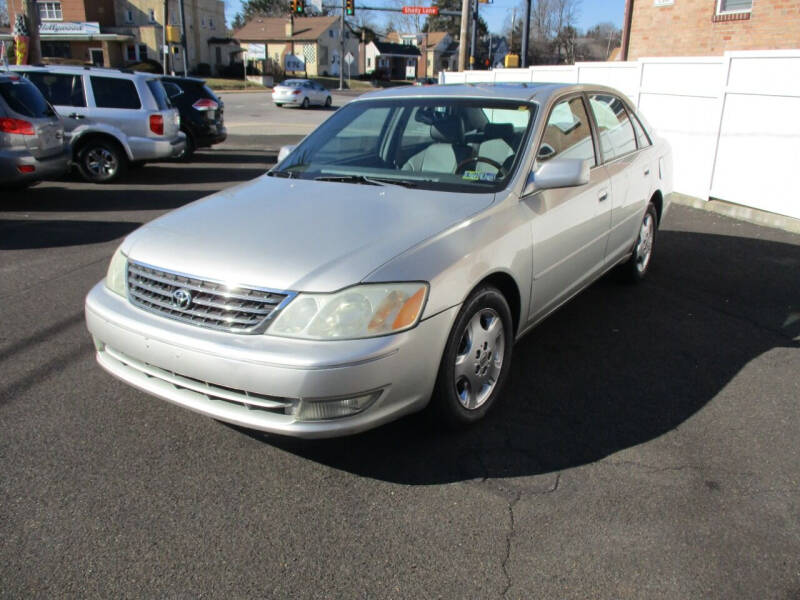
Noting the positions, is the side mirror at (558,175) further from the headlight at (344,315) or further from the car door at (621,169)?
the headlight at (344,315)

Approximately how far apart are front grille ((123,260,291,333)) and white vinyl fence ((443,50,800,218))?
7.57m

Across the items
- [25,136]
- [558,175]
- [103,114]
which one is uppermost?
[558,175]

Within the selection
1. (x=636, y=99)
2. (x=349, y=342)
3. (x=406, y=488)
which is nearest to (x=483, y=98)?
(x=349, y=342)

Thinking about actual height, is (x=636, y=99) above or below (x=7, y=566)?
above

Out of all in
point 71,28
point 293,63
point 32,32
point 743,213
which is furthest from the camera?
point 293,63

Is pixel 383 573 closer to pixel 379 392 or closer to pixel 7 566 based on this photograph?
pixel 379 392

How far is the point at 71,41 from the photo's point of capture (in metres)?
62.0

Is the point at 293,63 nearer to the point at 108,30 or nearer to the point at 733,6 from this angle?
the point at 108,30

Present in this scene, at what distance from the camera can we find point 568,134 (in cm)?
456

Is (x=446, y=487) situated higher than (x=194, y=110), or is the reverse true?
(x=194, y=110)

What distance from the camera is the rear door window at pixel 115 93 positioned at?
448 inches

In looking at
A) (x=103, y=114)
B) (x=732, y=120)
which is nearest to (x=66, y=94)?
(x=103, y=114)

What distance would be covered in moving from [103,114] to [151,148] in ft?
2.84

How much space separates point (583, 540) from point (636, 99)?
33.3 ft
